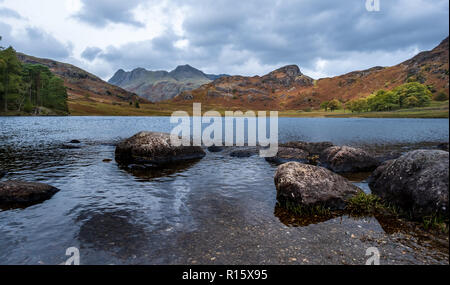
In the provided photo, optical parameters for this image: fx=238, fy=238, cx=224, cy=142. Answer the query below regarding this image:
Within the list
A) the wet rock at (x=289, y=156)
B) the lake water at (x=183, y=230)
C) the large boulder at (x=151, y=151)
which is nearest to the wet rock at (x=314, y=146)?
the wet rock at (x=289, y=156)

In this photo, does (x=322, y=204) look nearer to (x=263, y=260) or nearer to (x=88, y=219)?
(x=263, y=260)

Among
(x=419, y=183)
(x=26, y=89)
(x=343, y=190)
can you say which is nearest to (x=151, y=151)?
(x=343, y=190)

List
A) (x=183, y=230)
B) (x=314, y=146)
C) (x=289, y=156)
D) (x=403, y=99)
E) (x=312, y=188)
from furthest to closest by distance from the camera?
(x=403, y=99)
(x=314, y=146)
(x=289, y=156)
(x=312, y=188)
(x=183, y=230)

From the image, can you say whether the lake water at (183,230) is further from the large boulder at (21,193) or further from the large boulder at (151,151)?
the large boulder at (151,151)

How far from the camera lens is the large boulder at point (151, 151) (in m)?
22.3

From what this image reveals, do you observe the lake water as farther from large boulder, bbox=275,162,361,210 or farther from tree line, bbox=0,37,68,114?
tree line, bbox=0,37,68,114

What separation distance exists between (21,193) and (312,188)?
47.1ft

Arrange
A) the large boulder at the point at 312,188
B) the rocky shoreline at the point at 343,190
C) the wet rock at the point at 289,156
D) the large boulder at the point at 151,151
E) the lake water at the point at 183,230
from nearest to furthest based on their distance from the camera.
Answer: the lake water at the point at 183,230 < the rocky shoreline at the point at 343,190 < the large boulder at the point at 312,188 < the large boulder at the point at 151,151 < the wet rock at the point at 289,156

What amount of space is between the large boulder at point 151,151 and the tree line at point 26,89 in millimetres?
95046

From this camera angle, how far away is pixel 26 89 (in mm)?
103312

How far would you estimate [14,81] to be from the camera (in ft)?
299

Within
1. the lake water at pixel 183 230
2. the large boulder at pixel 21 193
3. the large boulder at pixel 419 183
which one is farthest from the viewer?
the large boulder at pixel 21 193

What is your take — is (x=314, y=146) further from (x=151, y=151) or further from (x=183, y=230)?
(x=183, y=230)
